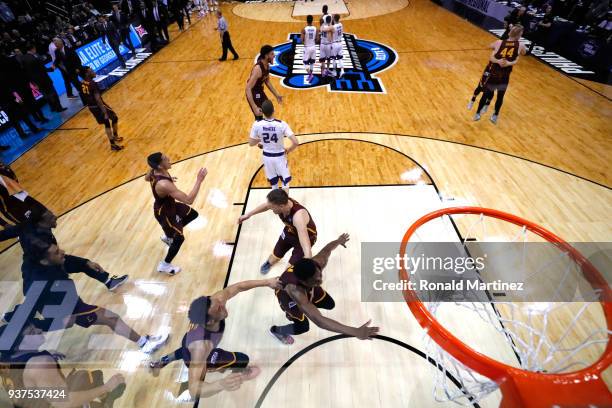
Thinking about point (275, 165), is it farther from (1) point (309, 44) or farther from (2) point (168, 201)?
(1) point (309, 44)

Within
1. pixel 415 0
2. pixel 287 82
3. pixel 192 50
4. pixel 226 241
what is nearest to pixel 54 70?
pixel 192 50

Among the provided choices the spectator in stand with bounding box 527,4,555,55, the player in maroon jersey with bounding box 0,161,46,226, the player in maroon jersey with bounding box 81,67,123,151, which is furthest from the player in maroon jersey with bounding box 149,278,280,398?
the spectator in stand with bounding box 527,4,555,55

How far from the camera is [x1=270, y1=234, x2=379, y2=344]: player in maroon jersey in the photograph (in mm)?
2789

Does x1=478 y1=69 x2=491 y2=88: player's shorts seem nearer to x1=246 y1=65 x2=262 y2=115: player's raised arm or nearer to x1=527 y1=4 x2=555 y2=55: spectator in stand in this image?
x1=246 y1=65 x2=262 y2=115: player's raised arm

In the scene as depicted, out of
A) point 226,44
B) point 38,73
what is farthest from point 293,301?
point 226,44

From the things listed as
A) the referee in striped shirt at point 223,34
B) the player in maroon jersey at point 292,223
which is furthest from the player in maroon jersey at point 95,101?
the referee in striped shirt at point 223,34

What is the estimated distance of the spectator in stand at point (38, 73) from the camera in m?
8.00

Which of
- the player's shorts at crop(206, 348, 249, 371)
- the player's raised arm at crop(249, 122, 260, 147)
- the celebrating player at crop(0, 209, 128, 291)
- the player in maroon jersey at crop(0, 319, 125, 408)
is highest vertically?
the player's raised arm at crop(249, 122, 260, 147)

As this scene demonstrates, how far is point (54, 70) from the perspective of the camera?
920 centimetres

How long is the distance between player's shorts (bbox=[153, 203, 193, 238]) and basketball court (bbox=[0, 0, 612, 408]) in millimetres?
635

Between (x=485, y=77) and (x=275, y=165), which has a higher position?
(x=485, y=77)

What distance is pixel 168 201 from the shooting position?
4.18 meters

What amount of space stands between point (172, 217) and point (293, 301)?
200cm

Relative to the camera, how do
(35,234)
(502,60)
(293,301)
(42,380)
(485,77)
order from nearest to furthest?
(42,380)
(293,301)
(35,234)
(502,60)
(485,77)
